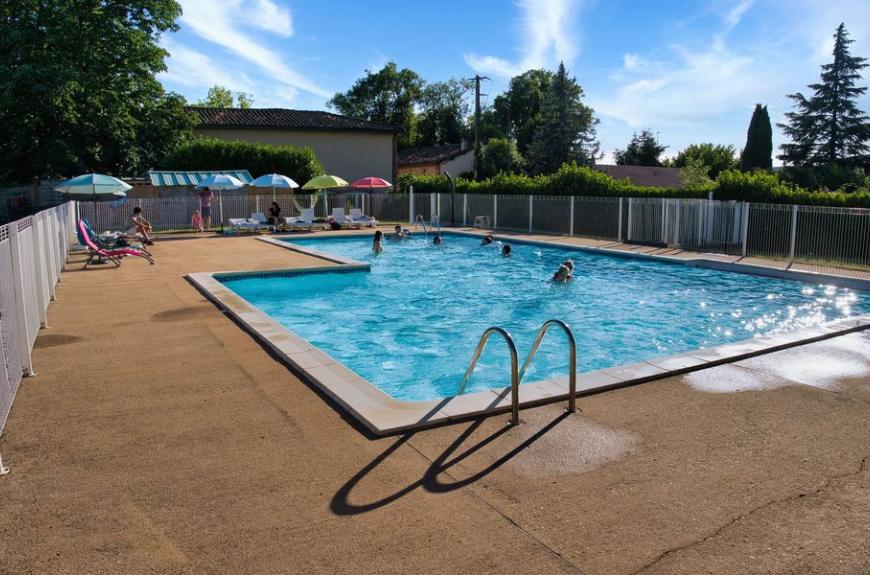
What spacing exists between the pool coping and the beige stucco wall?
31.9 metres

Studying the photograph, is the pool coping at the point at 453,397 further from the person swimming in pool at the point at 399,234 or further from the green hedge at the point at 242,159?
the green hedge at the point at 242,159

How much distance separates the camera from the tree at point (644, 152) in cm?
6481

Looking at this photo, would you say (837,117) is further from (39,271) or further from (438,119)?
(39,271)

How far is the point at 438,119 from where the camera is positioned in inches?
2822

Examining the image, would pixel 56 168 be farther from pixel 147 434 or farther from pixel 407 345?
pixel 147 434

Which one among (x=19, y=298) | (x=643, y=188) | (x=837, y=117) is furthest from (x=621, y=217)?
(x=837, y=117)

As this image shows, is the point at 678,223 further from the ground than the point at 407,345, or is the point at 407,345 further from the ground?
the point at 678,223

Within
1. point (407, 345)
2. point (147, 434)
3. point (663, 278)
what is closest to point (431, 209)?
point (663, 278)

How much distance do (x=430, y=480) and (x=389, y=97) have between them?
68780 mm

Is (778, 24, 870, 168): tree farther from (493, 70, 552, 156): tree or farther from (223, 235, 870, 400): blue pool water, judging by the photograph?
(223, 235, 870, 400): blue pool water

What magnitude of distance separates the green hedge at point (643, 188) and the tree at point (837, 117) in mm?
30783

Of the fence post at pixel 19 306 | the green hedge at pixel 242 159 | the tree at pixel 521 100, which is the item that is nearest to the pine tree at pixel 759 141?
the tree at pixel 521 100

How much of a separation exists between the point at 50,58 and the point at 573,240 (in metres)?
23.9

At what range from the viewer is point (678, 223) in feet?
64.2
